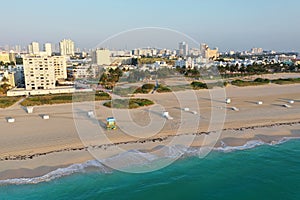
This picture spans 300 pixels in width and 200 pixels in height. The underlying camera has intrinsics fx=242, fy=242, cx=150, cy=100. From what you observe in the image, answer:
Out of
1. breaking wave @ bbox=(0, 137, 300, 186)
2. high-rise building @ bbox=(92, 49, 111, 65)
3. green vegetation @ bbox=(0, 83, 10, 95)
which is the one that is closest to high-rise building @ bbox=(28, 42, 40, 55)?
high-rise building @ bbox=(92, 49, 111, 65)

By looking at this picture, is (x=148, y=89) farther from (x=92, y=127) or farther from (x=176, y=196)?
(x=176, y=196)

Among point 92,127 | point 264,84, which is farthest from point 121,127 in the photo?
point 264,84

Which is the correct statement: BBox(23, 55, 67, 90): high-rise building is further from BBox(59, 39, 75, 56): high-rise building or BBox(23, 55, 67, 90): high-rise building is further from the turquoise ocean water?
BBox(59, 39, 75, 56): high-rise building

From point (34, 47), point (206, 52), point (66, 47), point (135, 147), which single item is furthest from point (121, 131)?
point (66, 47)

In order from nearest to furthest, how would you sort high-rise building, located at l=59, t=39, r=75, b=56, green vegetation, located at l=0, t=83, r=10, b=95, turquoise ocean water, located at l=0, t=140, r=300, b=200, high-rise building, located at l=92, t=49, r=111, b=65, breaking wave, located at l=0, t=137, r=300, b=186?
1. turquoise ocean water, located at l=0, t=140, r=300, b=200
2. breaking wave, located at l=0, t=137, r=300, b=186
3. green vegetation, located at l=0, t=83, r=10, b=95
4. high-rise building, located at l=92, t=49, r=111, b=65
5. high-rise building, located at l=59, t=39, r=75, b=56

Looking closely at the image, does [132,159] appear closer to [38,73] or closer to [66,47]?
[38,73]
